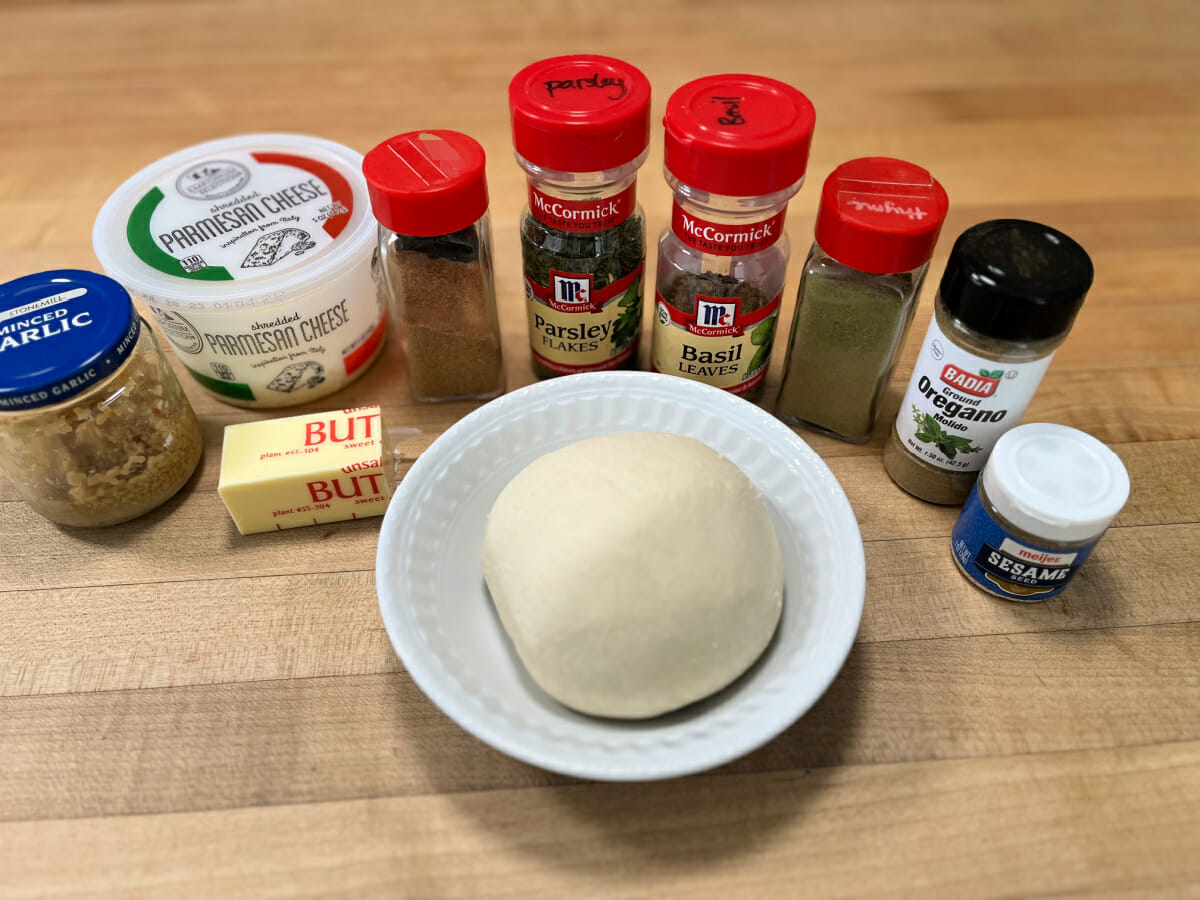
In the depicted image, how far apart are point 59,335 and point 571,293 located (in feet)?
1.58

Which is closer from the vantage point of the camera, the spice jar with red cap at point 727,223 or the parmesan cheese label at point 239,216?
the spice jar with red cap at point 727,223

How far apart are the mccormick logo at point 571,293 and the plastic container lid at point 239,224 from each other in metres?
0.22

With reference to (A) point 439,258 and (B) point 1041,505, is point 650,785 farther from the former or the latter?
(A) point 439,258

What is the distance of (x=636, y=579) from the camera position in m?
0.67

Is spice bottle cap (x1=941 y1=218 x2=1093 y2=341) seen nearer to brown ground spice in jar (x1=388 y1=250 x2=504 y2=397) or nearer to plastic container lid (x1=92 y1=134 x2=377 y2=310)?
brown ground spice in jar (x1=388 y1=250 x2=504 y2=397)

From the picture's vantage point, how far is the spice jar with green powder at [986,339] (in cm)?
70

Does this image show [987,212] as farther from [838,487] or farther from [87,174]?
[87,174]

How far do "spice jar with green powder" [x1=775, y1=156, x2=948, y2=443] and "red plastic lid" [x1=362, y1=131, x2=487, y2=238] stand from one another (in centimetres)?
34

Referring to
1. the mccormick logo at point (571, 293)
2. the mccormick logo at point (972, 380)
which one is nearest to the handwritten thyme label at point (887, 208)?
the mccormick logo at point (972, 380)

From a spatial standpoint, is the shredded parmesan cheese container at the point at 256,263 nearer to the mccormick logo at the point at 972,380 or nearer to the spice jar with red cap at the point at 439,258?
the spice jar with red cap at the point at 439,258

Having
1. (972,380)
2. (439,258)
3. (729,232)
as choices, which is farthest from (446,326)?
(972,380)

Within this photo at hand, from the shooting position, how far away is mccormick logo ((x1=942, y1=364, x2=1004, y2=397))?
0.76 m

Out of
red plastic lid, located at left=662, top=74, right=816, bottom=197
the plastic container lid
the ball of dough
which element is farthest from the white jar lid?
the plastic container lid

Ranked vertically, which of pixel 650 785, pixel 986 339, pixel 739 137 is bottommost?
pixel 650 785
